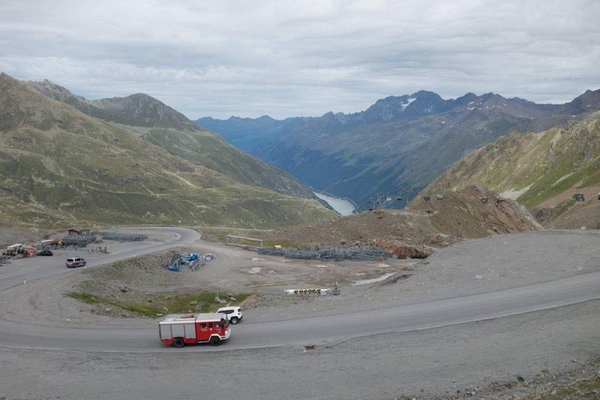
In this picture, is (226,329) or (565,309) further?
(565,309)

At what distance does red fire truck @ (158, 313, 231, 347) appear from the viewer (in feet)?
111

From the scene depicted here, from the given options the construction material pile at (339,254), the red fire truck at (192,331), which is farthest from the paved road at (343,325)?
the construction material pile at (339,254)

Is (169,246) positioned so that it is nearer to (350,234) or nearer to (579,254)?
(350,234)

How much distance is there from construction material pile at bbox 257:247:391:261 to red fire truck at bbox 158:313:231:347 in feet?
145

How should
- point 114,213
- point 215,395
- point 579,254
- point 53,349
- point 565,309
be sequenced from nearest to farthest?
point 215,395 < point 53,349 < point 565,309 < point 579,254 < point 114,213

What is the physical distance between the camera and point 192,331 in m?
34.1

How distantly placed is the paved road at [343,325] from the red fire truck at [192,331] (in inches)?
21.8

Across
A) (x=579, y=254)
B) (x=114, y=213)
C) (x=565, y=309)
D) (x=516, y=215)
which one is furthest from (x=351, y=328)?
(x=114, y=213)

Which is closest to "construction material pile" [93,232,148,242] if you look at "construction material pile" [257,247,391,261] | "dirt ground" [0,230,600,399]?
"dirt ground" [0,230,600,399]

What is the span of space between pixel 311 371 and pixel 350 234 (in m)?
61.6

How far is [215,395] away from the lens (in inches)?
1097

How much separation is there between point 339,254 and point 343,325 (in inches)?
1601

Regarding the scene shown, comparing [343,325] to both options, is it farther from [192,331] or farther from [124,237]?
[124,237]

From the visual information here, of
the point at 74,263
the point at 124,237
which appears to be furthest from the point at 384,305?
the point at 124,237
